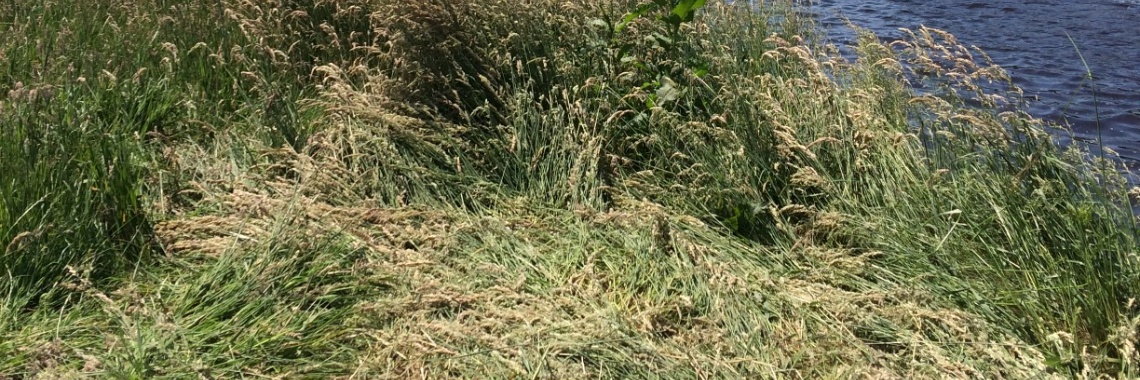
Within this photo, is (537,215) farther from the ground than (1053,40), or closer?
farther from the ground

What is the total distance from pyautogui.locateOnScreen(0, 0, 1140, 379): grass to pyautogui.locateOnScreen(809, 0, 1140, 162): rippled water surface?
2045 millimetres

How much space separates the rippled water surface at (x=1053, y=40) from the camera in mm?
6465

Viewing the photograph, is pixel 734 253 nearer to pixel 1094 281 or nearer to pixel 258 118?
pixel 1094 281

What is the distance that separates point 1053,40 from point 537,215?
22.0ft

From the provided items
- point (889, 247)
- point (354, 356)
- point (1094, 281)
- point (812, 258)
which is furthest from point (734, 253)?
point (354, 356)

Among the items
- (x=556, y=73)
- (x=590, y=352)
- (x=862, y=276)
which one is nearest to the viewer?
(x=590, y=352)

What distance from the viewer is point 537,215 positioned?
3.82 metres

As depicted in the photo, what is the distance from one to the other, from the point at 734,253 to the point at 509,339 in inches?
42.8

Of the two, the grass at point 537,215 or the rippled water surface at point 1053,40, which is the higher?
the grass at point 537,215

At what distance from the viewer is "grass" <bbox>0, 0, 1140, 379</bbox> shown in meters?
2.80

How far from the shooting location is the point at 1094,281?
9.31 ft

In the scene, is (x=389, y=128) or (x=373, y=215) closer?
(x=373, y=215)

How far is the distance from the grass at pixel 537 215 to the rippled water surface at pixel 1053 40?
2.04 m

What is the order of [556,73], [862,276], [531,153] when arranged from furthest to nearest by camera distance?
1. [556,73]
2. [531,153]
3. [862,276]
